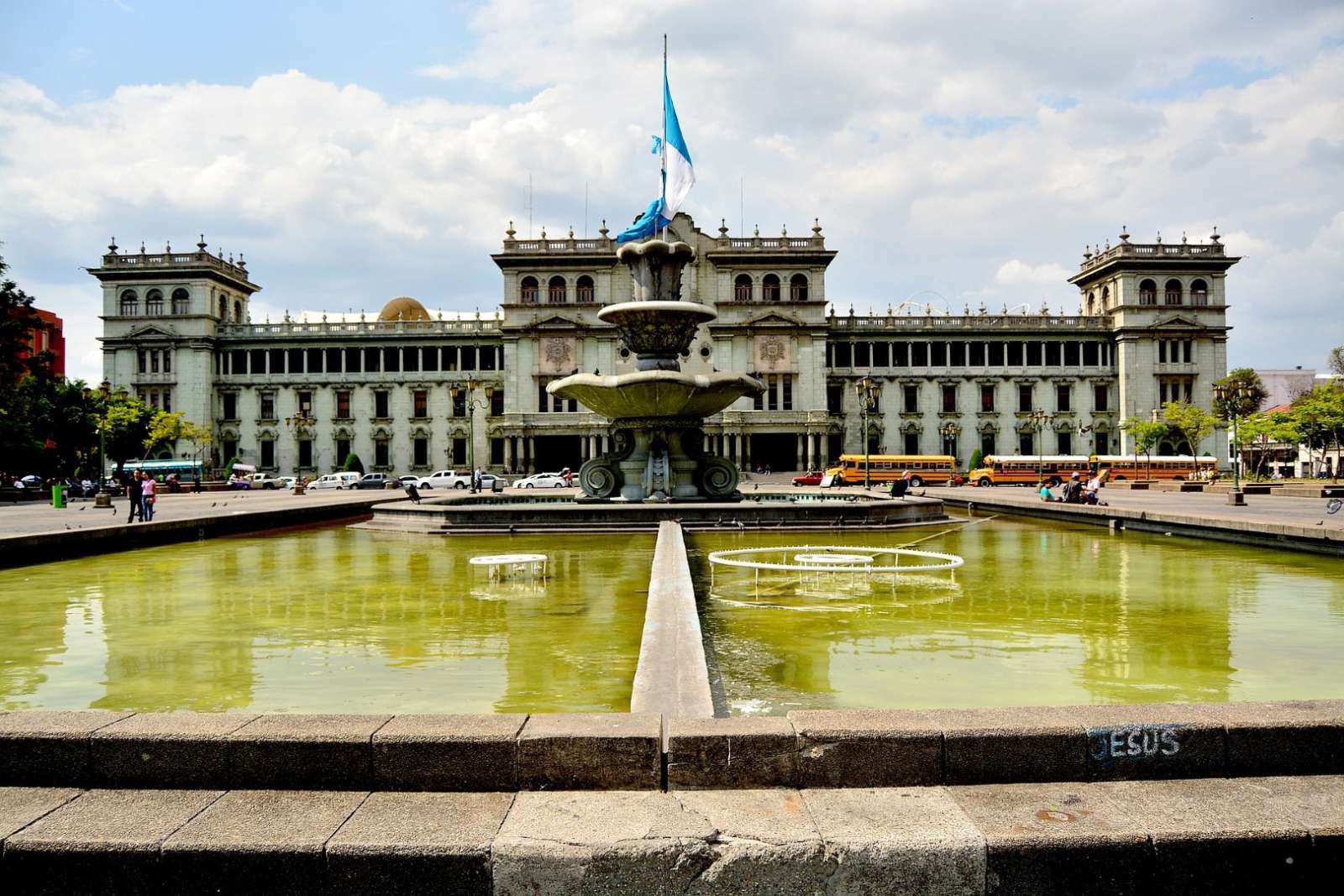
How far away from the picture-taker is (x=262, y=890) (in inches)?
139

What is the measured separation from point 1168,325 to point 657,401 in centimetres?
5879

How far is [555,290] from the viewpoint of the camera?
67.8 m

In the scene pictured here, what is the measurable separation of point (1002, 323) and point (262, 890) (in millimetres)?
72228

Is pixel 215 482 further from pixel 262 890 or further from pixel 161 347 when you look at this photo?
pixel 262 890

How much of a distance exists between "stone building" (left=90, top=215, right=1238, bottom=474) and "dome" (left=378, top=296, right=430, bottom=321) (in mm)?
9948

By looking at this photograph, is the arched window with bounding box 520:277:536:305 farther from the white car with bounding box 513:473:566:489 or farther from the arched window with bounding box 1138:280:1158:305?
the arched window with bounding box 1138:280:1158:305

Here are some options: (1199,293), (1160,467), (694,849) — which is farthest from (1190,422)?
(694,849)

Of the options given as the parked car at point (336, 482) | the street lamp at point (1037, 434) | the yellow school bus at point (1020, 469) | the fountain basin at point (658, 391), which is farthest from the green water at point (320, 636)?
the yellow school bus at point (1020, 469)

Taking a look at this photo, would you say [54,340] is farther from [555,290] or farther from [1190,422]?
[1190,422]

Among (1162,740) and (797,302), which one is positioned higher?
(797,302)

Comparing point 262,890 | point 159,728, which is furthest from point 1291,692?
point 159,728

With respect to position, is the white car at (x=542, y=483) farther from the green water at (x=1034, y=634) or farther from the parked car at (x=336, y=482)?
the green water at (x=1034, y=634)

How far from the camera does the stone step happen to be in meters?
3.44

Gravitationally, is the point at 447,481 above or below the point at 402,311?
below
